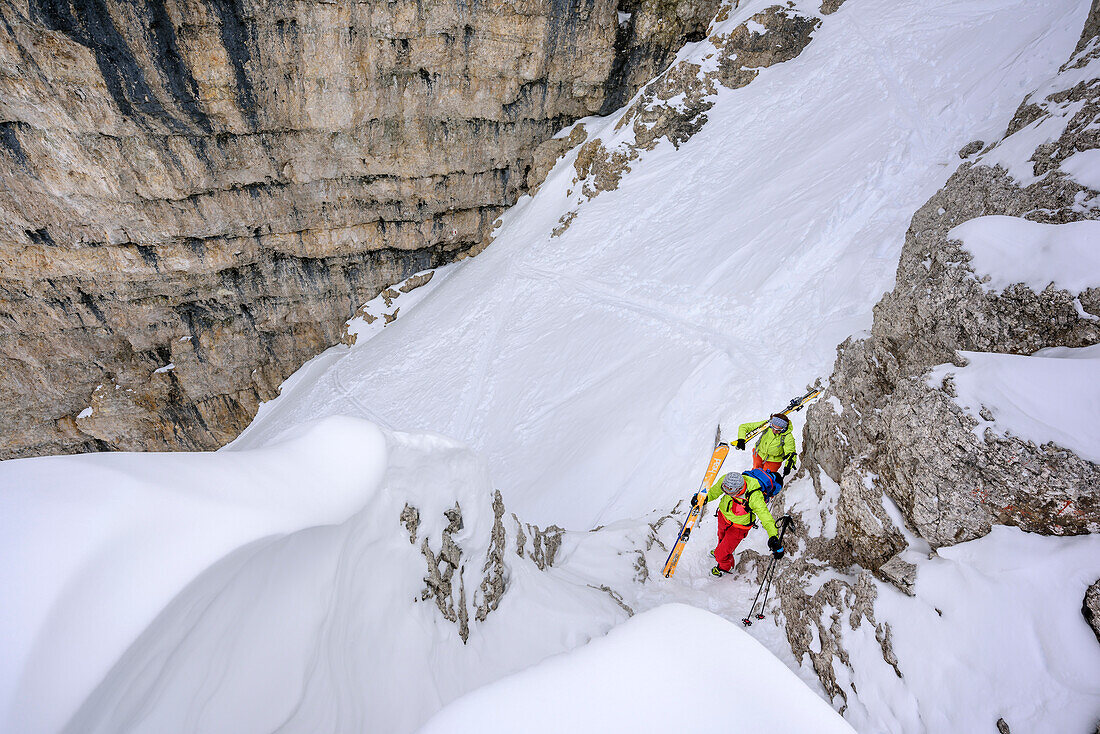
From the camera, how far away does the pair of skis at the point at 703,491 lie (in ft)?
24.0

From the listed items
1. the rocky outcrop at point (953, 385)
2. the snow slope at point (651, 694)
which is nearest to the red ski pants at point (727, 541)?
the rocky outcrop at point (953, 385)

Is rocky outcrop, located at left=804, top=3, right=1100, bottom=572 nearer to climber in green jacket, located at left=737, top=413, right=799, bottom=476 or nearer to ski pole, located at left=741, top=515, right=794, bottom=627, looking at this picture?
climber in green jacket, located at left=737, top=413, right=799, bottom=476

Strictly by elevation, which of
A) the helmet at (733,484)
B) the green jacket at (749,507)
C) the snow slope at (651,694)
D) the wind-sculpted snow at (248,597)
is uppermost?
the snow slope at (651,694)

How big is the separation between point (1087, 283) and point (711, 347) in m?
7.82

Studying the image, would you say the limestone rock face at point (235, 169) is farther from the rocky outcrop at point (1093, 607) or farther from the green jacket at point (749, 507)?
the rocky outcrop at point (1093, 607)

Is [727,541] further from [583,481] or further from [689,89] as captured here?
[689,89]

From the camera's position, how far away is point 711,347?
1201 centimetres

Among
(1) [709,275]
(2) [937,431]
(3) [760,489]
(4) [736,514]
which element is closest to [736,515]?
(4) [736,514]

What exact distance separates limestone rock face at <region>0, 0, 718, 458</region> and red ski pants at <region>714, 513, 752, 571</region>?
20493mm

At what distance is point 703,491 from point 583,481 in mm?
4249

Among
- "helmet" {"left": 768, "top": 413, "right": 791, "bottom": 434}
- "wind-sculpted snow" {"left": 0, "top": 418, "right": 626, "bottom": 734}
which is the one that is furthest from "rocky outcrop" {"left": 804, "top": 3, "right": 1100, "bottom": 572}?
"wind-sculpted snow" {"left": 0, "top": 418, "right": 626, "bottom": 734}

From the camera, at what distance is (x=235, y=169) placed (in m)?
21.3

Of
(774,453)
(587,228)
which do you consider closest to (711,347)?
(774,453)

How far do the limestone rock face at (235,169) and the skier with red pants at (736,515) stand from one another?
797 inches
